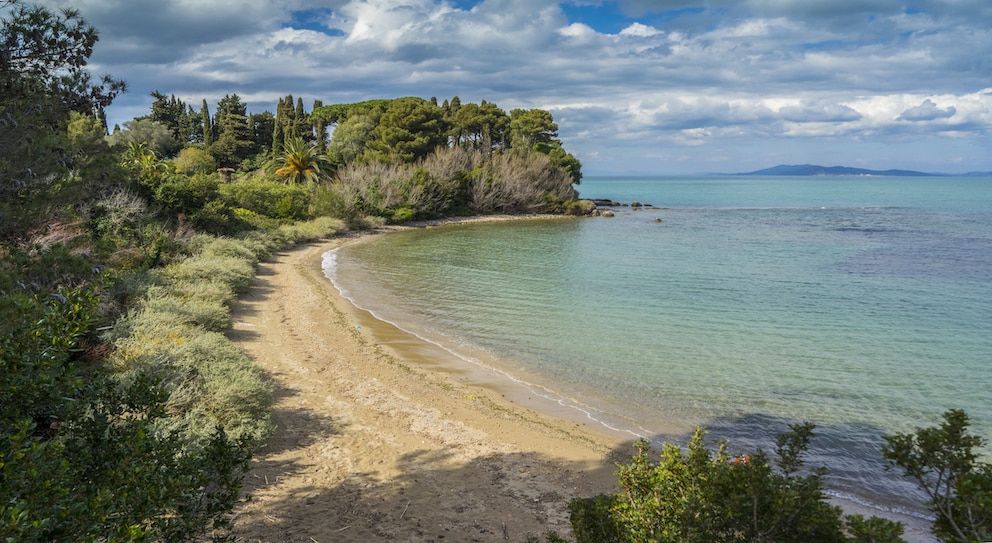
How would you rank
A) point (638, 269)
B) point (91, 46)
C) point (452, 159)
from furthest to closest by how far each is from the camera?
point (452, 159) < point (638, 269) < point (91, 46)

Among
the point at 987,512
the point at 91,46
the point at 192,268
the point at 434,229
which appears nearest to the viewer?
the point at 987,512

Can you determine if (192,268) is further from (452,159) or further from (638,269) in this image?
(452,159)

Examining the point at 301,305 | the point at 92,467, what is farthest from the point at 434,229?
the point at 92,467

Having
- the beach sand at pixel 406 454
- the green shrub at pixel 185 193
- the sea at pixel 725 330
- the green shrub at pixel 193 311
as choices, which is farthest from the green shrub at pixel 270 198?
the beach sand at pixel 406 454

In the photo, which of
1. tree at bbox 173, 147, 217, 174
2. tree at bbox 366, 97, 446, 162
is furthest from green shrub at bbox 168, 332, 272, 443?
tree at bbox 366, 97, 446, 162

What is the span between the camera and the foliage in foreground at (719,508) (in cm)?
333

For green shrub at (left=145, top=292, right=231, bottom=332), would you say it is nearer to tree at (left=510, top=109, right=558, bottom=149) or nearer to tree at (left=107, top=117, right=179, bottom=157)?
tree at (left=107, top=117, right=179, bottom=157)

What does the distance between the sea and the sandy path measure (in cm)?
151

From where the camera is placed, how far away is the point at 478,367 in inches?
503

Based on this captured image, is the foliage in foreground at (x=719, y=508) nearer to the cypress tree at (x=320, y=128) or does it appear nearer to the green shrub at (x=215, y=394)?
the green shrub at (x=215, y=394)

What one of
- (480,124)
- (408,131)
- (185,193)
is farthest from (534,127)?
(185,193)

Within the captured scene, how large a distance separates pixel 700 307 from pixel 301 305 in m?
12.6

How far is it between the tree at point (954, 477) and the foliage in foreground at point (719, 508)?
0.29 meters

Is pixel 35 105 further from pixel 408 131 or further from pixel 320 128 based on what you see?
pixel 320 128
